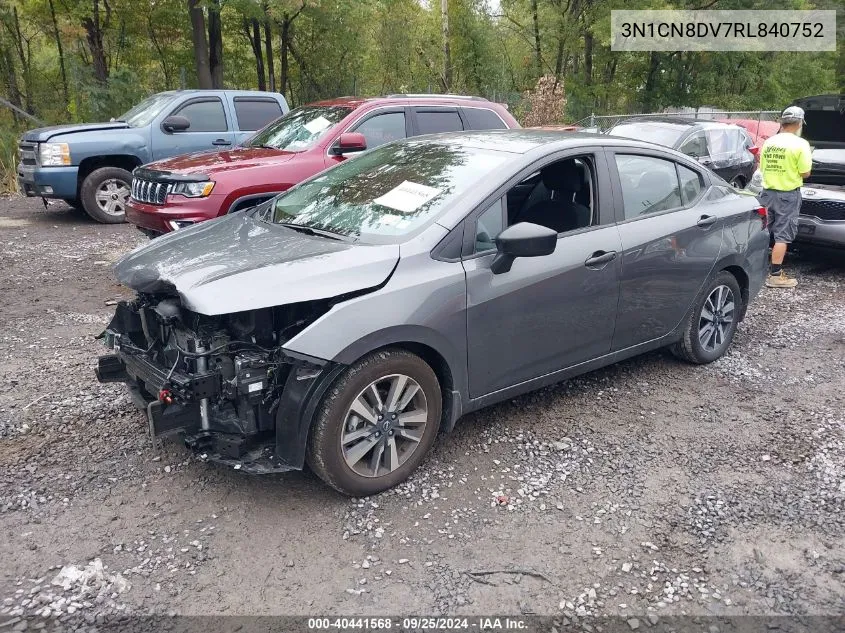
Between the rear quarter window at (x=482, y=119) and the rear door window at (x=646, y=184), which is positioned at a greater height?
the rear quarter window at (x=482, y=119)

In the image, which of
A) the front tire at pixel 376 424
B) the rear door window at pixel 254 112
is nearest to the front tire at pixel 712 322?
the front tire at pixel 376 424

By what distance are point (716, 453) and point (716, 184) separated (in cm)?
212

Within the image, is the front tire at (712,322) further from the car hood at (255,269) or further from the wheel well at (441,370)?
the car hood at (255,269)

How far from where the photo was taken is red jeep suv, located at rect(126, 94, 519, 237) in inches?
266

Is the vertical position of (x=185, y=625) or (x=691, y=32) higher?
(x=691, y=32)

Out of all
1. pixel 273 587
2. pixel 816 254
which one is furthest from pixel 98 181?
pixel 816 254

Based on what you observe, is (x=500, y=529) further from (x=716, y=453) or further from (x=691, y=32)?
(x=691, y=32)

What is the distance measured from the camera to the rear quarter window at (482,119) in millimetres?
8266

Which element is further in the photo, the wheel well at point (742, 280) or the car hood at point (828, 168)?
the car hood at point (828, 168)

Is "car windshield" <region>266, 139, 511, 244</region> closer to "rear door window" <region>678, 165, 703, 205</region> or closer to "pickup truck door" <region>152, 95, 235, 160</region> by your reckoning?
"rear door window" <region>678, 165, 703, 205</region>

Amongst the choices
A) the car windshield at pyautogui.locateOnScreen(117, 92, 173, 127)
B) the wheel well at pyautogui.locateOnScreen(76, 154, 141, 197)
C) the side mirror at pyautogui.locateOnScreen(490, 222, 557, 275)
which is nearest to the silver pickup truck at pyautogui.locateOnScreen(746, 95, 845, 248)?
the side mirror at pyautogui.locateOnScreen(490, 222, 557, 275)

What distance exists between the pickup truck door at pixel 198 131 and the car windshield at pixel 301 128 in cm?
240

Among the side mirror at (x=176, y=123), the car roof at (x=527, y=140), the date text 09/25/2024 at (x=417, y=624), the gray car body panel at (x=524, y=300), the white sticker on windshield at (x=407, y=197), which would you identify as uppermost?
the side mirror at (x=176, y=123)

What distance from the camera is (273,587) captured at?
2834 millimetres
